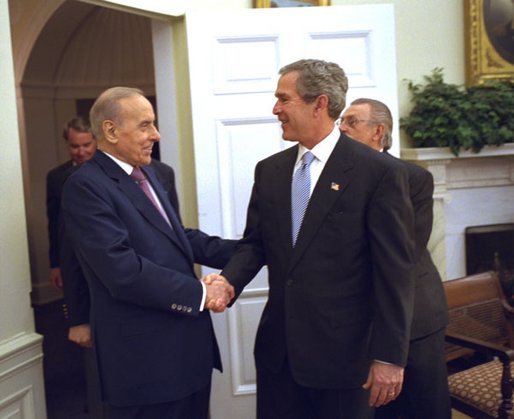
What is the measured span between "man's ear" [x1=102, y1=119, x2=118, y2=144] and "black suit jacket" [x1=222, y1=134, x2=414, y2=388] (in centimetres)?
63

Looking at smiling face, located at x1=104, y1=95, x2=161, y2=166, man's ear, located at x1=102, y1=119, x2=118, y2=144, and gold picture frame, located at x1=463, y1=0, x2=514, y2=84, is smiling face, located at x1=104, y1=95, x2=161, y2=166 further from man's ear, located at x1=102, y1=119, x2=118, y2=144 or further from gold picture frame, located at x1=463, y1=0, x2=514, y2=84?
gold picture frame, located at x1=463, y1=0, x2=514, y2=84

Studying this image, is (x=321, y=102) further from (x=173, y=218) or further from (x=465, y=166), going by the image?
(x=465, y=166)

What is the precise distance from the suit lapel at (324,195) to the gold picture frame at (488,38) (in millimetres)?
2535

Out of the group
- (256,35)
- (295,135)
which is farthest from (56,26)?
(295,135)

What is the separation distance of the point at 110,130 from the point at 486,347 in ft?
5.47

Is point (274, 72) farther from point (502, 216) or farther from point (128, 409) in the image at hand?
point (502, 216)

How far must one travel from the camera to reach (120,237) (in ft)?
6.55

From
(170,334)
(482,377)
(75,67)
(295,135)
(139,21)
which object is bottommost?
(482,377)

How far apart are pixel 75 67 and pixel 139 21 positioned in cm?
84

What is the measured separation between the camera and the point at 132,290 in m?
1.99

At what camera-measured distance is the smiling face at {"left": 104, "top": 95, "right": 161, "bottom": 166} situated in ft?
6.97

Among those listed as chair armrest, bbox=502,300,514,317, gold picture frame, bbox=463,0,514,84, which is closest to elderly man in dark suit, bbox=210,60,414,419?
chair armrest, bbox=502,300,514,317

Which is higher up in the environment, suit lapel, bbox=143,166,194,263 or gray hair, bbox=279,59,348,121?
gray hair, bbox=279,59,348,121

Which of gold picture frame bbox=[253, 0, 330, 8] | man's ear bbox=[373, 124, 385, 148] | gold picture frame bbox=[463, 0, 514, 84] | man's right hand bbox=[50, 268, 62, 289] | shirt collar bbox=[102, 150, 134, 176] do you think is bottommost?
man's right hand bbox=[50, 268, 62, 289]
